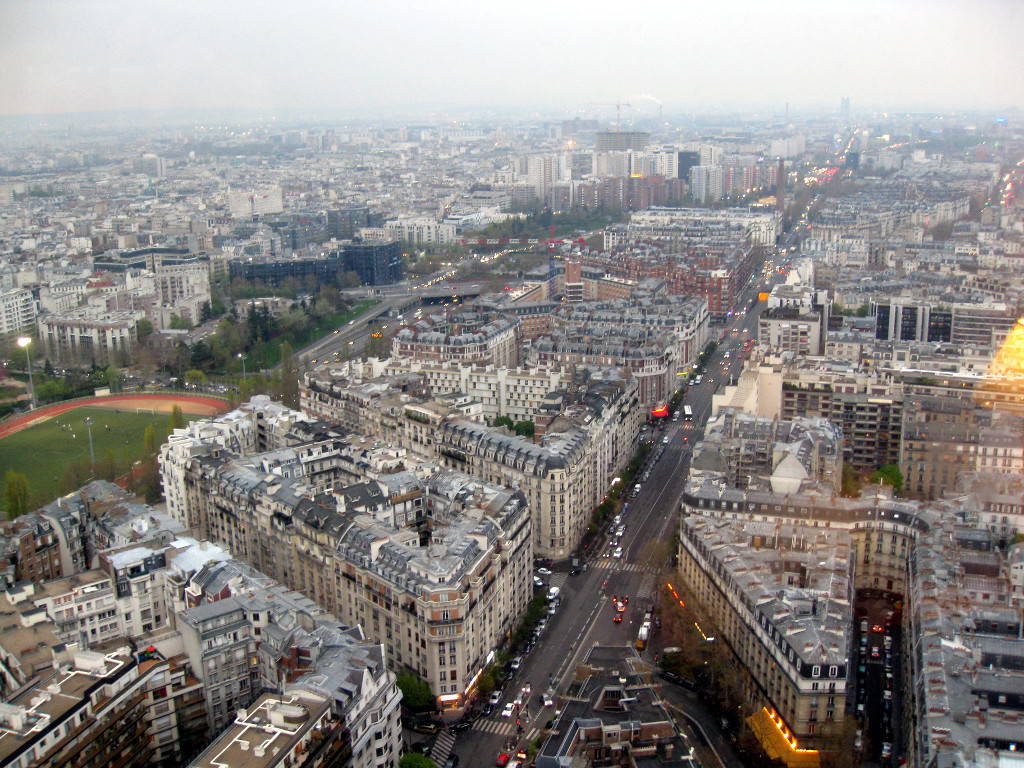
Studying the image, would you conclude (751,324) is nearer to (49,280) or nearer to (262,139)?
(49,280)

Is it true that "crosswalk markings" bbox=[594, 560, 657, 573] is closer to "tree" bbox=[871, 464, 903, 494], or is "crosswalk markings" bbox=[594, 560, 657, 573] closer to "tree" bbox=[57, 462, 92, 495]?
"tree" bbox=[871, 464, 903, 494]

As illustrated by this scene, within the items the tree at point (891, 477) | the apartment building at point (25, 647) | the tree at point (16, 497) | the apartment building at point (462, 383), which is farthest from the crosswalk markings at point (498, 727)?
the apartment building at point (462, 383)

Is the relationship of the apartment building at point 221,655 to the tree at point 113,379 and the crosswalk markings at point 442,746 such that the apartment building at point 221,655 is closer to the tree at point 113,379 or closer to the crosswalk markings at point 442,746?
the crosswalk markings at point 442,746

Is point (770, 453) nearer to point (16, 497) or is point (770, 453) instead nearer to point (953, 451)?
point (953, 451)

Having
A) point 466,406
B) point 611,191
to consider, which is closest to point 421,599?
point 466,406

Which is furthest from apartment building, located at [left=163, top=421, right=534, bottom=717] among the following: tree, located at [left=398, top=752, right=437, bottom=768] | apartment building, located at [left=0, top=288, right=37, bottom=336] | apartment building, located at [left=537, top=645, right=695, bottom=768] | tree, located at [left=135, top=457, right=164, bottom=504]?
apartment building, located at [left=0, top=288, right=37, bottom=336]

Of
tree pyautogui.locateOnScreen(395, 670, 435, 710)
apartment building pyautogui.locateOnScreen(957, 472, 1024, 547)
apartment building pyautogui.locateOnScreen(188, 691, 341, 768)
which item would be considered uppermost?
apartment building pyautogui.locateOnScreen(188, 691, 341, 768)
